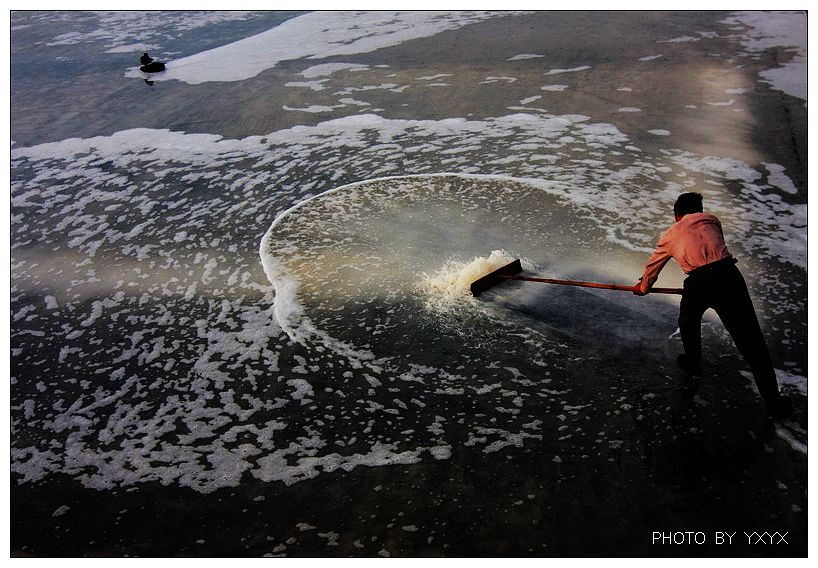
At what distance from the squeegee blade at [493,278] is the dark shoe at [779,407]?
1.83 m

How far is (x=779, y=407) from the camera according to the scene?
306 cm

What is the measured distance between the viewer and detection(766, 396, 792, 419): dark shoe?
306 cm

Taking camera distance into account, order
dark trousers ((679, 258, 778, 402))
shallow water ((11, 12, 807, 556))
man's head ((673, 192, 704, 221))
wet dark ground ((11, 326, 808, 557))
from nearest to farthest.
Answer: wet dark ground ((11, 326, 808, 557)) < shallow water ((11, 12, 807, 556)) < dark trousers ((679, 258, 778, 402)) < man's head ((673, 192, 704, 221))

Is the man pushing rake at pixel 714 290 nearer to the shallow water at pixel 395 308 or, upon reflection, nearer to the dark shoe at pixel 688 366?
the dark shoe at pixel 688 366

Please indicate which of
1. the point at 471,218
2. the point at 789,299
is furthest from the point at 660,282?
the point at 471,218

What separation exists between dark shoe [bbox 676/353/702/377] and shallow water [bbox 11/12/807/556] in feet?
0.26

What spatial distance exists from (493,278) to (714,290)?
62.2 inches

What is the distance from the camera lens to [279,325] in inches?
167

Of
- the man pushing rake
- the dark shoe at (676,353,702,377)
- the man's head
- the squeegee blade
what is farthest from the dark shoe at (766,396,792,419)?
the squeegee blade

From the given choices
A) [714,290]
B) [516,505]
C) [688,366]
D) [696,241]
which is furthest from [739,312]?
[516,505]

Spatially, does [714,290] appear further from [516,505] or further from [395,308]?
[395,308]

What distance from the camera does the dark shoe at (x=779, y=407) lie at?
3.06m

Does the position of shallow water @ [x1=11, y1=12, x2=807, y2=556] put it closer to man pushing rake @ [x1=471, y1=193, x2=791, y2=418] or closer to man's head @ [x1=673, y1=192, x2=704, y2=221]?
man pushing rake @ [x1=471, y1=193, x2=791, y2=418]

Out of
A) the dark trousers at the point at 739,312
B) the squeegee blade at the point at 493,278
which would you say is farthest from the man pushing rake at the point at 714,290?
the squeegee blade at the point at 493,278
